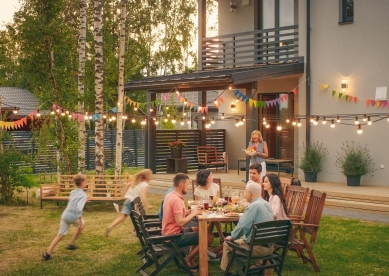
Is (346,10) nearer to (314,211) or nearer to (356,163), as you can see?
(356,163)

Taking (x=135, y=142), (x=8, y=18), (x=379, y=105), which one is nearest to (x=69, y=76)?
(x=379, y=105)

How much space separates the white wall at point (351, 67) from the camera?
15516 mm

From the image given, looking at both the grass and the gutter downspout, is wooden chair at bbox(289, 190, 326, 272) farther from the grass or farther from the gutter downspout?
the gutter downspout

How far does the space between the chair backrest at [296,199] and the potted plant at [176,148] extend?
1014 cm

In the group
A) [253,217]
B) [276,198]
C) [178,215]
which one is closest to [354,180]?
[276,198]

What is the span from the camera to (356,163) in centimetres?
1546

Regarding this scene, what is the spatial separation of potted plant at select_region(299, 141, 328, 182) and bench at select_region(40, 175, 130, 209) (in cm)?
502

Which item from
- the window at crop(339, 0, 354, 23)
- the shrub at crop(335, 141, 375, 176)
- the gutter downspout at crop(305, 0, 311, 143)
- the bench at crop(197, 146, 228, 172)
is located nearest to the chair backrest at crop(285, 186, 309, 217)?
the shrub at crop(335, 141, 375, 176)

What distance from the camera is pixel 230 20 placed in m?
20.8

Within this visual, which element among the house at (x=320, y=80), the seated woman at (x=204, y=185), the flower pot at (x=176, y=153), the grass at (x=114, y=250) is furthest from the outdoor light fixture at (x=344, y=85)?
the seated woman at (x=204, y=185)

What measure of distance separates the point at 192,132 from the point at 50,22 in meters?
6.84

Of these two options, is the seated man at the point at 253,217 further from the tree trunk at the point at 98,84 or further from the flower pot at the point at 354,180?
the flower pot at the point at 354,180

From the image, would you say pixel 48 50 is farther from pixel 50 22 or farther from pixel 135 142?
pixel 135 142

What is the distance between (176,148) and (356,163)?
243 inches
